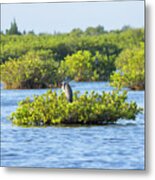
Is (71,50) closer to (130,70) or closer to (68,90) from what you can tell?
(68,90)

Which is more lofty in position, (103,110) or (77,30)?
(77,30)

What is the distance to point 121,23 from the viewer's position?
14.4 feet

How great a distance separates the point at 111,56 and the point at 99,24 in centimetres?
22

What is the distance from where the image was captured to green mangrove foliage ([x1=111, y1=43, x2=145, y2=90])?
14.2 ft

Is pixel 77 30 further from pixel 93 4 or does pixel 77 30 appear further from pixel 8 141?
pixel 8 141

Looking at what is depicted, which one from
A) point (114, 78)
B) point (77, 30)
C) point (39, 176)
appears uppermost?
point (77, 30)

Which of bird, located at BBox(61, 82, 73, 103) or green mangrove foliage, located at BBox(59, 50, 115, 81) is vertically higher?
green mangrove foliage, located at BBox(59, 50, 115, 81)

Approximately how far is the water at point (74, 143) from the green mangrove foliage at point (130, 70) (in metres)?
0.06

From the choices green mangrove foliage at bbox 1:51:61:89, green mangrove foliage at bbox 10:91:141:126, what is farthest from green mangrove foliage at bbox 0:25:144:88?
green mangrove foliage at bbox 10:91:141:126

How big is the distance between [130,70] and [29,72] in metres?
0.66

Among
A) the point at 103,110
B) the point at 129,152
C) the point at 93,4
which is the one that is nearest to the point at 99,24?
the point at 93,4

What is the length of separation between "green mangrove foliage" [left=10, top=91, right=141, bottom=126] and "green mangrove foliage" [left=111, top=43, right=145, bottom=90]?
80 millimetres

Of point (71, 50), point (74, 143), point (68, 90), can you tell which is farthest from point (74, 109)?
point (71, 50)

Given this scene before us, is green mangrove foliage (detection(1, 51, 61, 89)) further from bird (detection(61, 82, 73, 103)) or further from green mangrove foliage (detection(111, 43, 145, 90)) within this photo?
A: green mangrove foliage (detection(111, 43, 145, 90))
